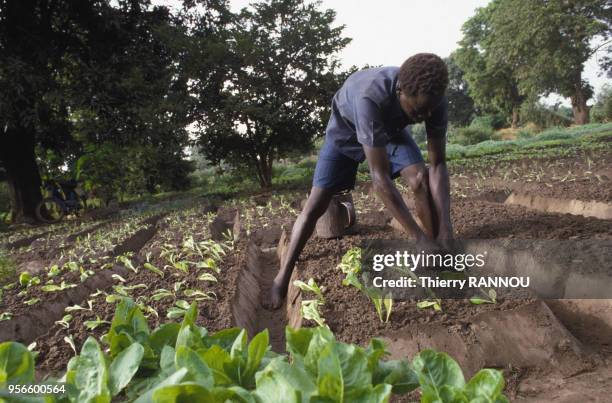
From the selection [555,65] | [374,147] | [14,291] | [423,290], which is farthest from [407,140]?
[555,65]

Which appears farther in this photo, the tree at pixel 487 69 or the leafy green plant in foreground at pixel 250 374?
the tree at pixel 487 69

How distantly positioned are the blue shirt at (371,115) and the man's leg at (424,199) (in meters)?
0.29

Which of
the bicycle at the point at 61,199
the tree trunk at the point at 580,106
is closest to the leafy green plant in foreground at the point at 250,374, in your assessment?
the bicycle at the point at 61,199

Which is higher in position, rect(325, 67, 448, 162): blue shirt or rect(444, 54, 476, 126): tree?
rect(444, 54, 476, 126): tree

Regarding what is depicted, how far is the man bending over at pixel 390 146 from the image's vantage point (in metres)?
2.53

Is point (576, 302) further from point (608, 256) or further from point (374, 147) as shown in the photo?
point (374, 147)

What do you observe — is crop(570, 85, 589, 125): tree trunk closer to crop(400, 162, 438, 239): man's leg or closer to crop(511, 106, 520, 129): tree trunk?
crop(511, 106, 520, 129): tree trunk

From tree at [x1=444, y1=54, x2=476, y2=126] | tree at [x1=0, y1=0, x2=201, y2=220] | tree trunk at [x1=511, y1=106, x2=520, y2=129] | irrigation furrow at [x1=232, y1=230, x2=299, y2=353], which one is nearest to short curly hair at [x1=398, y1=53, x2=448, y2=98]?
irrigation furrow at [x1=232, y1=230, x2=299, y2=353]

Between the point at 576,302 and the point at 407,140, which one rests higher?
the point at 407,140

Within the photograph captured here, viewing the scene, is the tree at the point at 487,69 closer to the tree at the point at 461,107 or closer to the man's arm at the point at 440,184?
the tree at the point at 461,107

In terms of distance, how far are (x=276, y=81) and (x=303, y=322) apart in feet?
28.3

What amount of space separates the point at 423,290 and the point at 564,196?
3193 mm

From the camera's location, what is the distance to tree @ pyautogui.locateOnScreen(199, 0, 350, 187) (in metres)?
9.87

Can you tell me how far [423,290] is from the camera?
8.38ft
